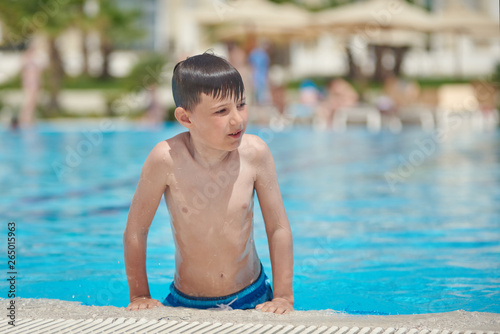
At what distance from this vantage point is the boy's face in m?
2.33

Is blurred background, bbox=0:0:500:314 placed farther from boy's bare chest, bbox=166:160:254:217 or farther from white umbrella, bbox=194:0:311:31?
boy's bare chest, bbox=166:160:254:217

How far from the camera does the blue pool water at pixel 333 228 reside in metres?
3.43

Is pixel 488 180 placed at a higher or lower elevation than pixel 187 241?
lower

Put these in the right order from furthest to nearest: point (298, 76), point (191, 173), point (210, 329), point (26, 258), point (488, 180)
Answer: point (298, 76), point (488, 180), point (26, 258), point (191, 173), point (210, 329)

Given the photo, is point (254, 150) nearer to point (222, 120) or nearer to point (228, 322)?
point (222, 120)

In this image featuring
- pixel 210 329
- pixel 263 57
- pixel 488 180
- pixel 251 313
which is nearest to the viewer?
pixel 210 329

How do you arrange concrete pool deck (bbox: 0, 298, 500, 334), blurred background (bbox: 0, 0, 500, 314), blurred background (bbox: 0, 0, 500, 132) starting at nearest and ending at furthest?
concrete pool deck (bbox: 0, 298, 500, 334) → blurred background (bbox: 0, 0, 500, 314) → blurred background (bbox: 0, 0, 500, 132)

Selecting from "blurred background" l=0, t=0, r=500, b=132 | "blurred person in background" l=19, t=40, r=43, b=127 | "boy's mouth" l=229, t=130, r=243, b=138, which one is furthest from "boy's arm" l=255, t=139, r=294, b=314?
"blurred person in background" l=19, t=40, r=43, b=127

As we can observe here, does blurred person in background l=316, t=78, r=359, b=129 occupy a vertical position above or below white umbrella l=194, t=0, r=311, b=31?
below

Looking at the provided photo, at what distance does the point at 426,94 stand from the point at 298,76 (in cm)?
1432

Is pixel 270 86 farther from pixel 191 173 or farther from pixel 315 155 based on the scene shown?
pixel 191 173

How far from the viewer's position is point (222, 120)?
7.67ft

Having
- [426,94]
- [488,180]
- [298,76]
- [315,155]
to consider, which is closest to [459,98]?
[426,94]

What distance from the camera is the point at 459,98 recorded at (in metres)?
18.6
